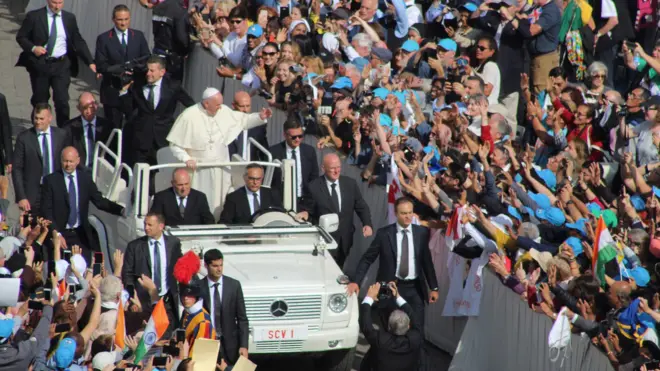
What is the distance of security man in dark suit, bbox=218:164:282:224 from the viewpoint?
17119 millimetres

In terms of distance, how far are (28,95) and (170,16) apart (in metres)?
3.36

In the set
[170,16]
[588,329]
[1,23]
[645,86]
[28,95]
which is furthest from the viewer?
[1,23]

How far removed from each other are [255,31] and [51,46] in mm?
2806

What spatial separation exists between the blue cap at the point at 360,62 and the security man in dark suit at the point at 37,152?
12.6 feet

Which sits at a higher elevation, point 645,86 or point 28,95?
point 645,86

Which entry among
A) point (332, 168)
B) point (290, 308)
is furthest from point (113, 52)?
point (290, 308)

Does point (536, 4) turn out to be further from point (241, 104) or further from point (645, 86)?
point (241, 104)

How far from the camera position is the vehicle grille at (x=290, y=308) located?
50.5 feet

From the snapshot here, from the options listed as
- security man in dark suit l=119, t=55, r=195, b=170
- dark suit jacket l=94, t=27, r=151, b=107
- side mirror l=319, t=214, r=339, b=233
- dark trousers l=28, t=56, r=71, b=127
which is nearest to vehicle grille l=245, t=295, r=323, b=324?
side mirror l=319, t=214, r=339, b=233

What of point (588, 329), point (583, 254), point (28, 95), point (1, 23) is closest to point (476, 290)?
point (583, 254)

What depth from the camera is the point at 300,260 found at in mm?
16188

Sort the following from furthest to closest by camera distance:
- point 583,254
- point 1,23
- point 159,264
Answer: point 1,23 < point 159,264 < point 583,254

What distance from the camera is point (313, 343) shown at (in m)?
15.5

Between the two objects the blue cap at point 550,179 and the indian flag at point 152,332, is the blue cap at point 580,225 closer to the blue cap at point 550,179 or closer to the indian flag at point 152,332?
the blue cap at point 550,179
